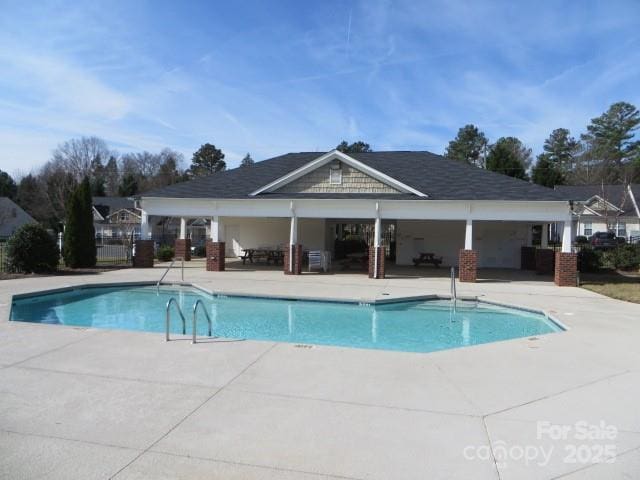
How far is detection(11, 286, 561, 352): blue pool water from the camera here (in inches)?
395

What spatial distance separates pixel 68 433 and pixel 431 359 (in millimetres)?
4882

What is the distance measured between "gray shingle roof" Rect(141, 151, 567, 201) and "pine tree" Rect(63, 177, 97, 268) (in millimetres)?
3219

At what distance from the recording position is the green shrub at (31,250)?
1816 centimetres

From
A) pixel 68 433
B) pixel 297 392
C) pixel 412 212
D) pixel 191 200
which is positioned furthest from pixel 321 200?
pixel 68 433

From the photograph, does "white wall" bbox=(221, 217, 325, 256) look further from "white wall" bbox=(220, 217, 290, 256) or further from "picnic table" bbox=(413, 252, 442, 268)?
"picnic table" bbox=(413, 252, 442, 268)

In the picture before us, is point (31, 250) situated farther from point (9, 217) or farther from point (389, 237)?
point (9, 217)

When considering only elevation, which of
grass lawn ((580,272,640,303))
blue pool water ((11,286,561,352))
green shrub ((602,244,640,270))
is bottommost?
blue pool water ((11,286,561,352))

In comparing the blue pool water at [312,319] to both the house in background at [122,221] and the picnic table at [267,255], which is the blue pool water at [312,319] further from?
the house in background at [122,221]

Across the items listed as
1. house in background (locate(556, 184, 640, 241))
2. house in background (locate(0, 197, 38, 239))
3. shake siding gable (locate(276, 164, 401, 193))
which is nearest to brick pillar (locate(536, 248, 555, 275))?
shake siding gable (locate(276, 164, 401, 193))

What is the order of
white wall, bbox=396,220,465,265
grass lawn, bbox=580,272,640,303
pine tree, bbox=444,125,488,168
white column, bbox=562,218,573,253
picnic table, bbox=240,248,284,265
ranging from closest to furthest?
grass lawn, bbox=580,272,640,303 < white column, bbox=562,218,573,253 < picnic table, bbox=240,248,284,265 < white wall, bbox=396,220,465,265 < pine tree, bbox=444,125,488,168

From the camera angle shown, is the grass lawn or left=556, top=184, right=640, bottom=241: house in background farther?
left=556, top=184, right=640, bottom=241: house in background

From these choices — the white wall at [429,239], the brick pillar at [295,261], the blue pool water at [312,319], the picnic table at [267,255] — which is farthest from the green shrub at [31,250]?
the white wall at [429,239]

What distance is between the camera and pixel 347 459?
13.1 ft

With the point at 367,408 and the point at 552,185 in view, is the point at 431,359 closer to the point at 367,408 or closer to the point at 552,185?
the point at 367,408
